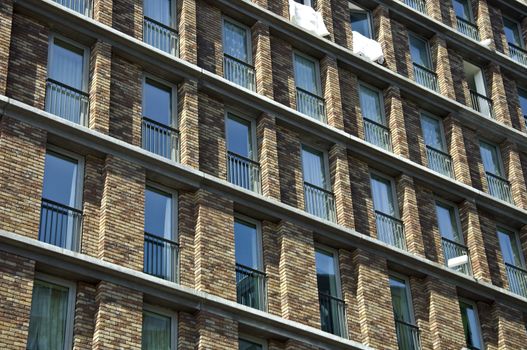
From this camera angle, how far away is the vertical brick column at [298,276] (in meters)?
28.8

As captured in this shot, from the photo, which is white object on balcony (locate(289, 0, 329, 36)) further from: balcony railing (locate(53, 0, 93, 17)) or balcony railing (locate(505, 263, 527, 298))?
balcony railing (locate(505, 263, 527, 298))

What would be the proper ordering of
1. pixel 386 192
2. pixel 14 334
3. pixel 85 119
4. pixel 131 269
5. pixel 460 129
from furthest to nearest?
pixel 460 129, pixel 386 192, pixel 85 119, pixel 131 269, pixel 14 334

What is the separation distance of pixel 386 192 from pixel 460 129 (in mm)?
4376

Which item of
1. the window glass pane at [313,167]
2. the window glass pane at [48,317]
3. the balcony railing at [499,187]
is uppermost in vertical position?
the balcony railing at [499,187]

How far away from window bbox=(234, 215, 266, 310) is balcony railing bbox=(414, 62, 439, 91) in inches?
389

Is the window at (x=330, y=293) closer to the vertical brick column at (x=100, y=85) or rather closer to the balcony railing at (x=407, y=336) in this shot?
the balcony railing at (x=407, y=336)

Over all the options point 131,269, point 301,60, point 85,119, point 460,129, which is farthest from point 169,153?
point 460,129

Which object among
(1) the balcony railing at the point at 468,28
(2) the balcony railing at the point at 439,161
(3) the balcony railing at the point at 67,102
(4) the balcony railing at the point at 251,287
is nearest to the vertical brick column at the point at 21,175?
(3) the balcony railing at the point at 67,102

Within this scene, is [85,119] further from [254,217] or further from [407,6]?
[407,6]

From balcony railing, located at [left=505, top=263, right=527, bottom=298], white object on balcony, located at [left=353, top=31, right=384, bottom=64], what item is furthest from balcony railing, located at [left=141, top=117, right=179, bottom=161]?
balcony railing, located at [left=505, top=263, right=527, bottom=298]

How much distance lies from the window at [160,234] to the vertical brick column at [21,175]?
9.62 ft

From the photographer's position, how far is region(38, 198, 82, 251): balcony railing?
2595cm

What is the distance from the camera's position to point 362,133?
34.0 meters

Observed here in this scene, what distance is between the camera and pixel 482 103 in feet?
128
